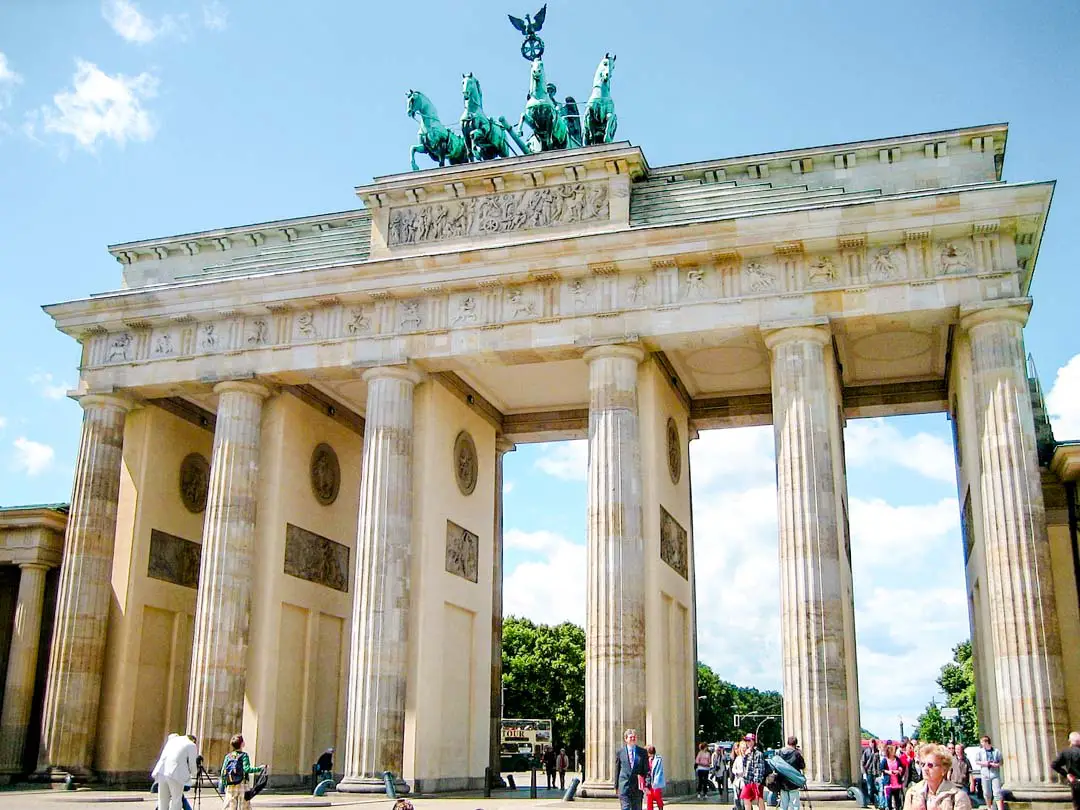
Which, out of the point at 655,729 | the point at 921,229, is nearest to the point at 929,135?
the point at 921,229

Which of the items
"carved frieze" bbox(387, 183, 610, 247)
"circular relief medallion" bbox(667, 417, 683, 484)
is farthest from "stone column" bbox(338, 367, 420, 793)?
"circular relief medallion" bbox(667, 417, 683, 484)

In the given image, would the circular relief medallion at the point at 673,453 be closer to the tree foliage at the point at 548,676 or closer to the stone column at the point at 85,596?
the stone column at the point at 85,596

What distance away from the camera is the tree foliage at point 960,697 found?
76.7m

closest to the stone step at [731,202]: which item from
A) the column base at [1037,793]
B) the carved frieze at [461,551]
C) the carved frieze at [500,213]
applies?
the carved frieze at [500,213]

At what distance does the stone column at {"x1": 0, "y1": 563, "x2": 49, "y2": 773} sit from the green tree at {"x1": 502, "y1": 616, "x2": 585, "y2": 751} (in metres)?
39.7

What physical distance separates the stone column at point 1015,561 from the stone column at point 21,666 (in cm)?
2552

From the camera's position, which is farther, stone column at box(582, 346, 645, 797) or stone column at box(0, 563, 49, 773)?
stone column at box(0, 563, 49, 773)

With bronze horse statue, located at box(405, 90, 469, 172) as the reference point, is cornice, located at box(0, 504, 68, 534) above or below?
below

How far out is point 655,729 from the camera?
25.6 metres

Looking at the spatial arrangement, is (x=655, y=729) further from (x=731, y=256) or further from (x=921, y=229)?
(x=921, y=229)

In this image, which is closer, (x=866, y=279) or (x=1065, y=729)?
(x=1065, y=729)

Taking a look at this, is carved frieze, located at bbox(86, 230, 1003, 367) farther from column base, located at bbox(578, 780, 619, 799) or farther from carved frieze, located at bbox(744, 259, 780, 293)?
column base, located at bbox(578, 780, 619, 799)

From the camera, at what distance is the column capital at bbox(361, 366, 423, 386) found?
28688 millimetres

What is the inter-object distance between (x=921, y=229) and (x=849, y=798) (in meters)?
12.5
